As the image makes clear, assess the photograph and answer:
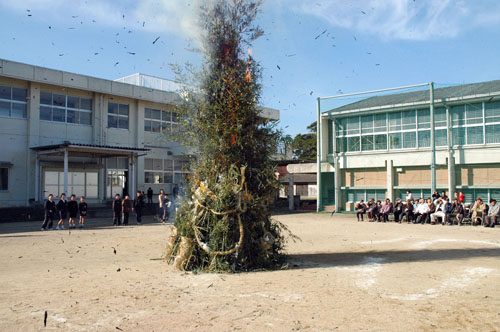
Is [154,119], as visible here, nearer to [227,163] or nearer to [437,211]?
[437,211]

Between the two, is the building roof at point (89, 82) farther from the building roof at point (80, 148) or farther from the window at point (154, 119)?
the building roof at point (80, 148)

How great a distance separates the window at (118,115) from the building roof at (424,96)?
15.0 m

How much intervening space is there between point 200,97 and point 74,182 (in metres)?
22.8

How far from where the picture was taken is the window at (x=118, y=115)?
105 feet

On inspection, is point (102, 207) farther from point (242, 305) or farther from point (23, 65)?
point (242, 305)

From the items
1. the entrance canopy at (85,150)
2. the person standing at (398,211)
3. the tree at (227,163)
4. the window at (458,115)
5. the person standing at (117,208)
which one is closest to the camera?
the tree at (227,163)

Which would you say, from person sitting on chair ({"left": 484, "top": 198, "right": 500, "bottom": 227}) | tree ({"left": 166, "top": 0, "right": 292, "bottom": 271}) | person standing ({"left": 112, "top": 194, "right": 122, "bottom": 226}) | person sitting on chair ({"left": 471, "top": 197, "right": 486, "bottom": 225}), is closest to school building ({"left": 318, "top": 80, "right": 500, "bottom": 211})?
person sitting on chair ({"left": 471, "top": 197, "right": 486, "bottom": 225})

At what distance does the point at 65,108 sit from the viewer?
29.2 meters

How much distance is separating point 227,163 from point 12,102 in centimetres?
2249

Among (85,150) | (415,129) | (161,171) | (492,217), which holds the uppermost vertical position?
(415,129)

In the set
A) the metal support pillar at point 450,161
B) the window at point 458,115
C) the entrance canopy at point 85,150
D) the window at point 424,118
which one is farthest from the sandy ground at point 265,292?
the window at point 424,118

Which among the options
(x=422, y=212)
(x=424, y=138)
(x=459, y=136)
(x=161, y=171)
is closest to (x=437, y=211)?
(x=422, y=212)

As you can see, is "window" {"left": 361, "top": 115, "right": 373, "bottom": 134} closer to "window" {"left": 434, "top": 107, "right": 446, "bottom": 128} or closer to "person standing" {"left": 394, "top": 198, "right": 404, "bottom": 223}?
"window" {"left": 434, "top": 107, "right": 446, "bottom": 128}

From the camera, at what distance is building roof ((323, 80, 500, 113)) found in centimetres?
2628
